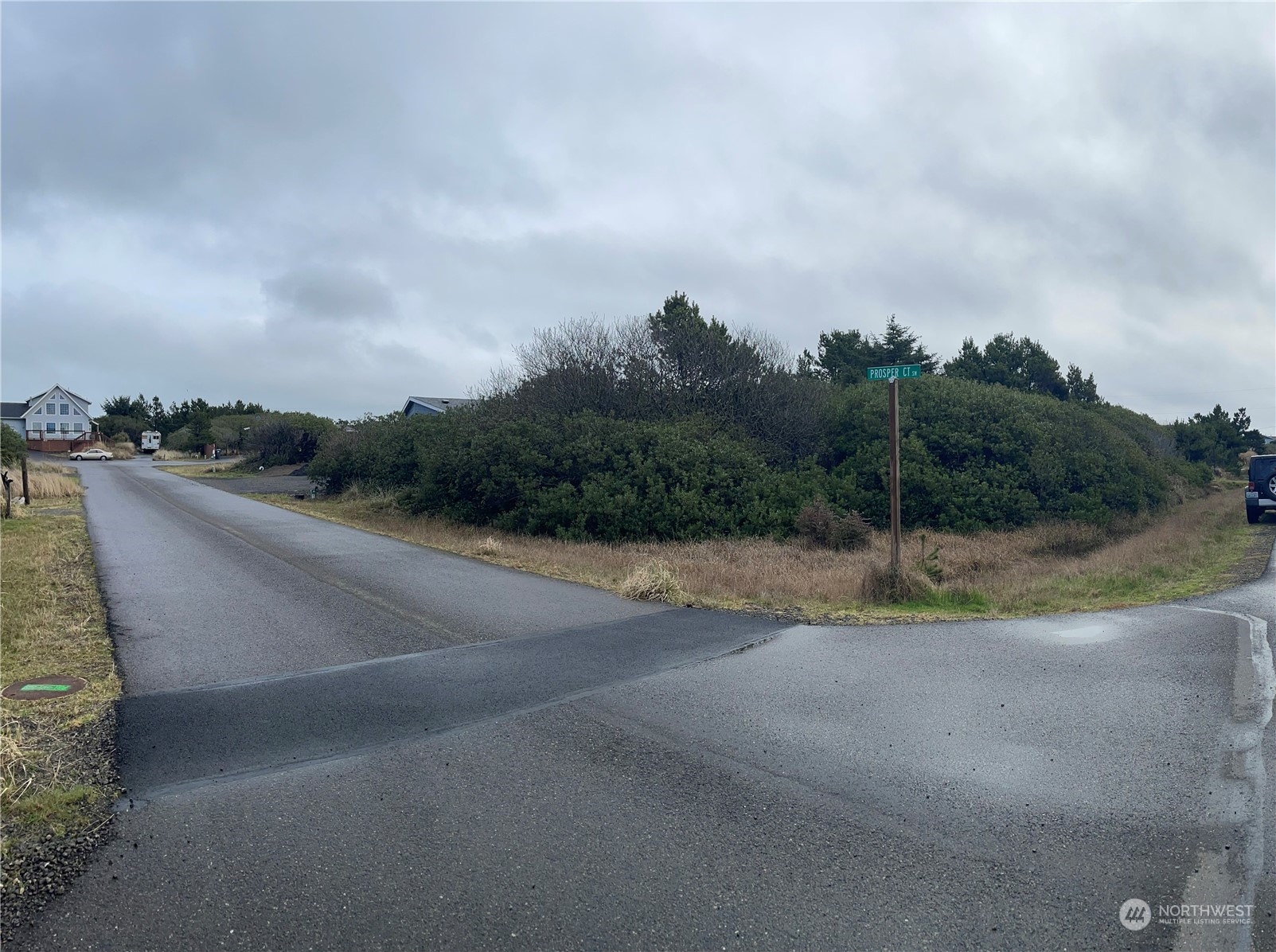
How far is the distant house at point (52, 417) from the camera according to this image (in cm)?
8481

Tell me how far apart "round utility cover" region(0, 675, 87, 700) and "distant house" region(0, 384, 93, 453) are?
298ft

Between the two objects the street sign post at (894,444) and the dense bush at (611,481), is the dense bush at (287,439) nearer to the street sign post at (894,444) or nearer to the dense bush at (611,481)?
the dense bush at (611,481)

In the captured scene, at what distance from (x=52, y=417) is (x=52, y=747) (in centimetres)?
10278

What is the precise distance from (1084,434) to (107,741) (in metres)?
26.0

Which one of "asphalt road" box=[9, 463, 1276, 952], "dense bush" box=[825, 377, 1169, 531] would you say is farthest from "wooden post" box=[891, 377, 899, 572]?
"dense bush" box=[825, 377, 1169, 531]

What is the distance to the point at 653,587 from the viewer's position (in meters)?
10.3

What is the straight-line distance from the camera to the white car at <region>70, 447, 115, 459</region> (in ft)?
238

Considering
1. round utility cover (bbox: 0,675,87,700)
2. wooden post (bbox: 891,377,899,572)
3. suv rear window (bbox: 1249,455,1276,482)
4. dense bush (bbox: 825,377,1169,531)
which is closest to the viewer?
round utility cover (bbox: 0,675,87,700)

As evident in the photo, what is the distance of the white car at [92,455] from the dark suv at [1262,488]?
272ft

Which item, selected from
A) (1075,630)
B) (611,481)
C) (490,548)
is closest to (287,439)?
(611,481)

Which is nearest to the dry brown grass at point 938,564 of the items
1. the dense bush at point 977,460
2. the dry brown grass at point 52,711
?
the dense bush at point 977,460

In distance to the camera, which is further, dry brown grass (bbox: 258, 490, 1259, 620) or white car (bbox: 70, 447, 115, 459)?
white car (bbox: 70, 447, 115, 459)

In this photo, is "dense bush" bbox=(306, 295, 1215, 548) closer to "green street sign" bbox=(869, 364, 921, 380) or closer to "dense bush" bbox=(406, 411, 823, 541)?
"dense bush" bbox=(406, 411, 823, 541)

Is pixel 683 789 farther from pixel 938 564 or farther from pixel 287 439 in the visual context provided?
pixel 287 439
